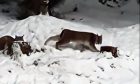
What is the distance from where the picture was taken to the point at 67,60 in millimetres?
6395

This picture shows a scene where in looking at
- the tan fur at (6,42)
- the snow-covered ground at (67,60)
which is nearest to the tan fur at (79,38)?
the snow-covered ground at (67,60)

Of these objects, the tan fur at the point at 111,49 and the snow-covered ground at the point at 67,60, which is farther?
the tan fur at the point at 111,49

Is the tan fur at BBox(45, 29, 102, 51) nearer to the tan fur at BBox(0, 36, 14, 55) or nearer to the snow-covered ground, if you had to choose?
the snow-covered ground

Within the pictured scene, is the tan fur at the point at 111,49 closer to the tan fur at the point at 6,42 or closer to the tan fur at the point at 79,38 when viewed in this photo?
the tan fur at the point at 79,38

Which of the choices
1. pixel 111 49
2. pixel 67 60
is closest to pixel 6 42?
pixel 67 60

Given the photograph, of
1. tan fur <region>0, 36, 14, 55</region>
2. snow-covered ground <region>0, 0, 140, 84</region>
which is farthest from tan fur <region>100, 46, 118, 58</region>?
tan fur <region>0, 36, 14, 55</region>

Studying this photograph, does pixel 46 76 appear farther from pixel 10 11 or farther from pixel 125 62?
pixel 10 11

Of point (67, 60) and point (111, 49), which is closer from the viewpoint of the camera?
point (67, 60)

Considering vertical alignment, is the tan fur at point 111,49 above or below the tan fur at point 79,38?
below

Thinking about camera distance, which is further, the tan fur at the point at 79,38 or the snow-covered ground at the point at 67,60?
the tan fur at the point at 79,38

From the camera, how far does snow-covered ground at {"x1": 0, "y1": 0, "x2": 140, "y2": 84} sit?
238 inches

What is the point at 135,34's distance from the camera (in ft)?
25.5

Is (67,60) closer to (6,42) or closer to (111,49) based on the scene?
(111,49)

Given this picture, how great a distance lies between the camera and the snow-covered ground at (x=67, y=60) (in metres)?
6.04
